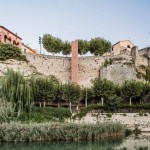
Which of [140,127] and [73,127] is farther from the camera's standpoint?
[140,127]

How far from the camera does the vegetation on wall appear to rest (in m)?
55.9

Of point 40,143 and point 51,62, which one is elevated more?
point 51,62

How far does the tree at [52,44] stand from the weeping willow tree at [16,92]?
21.4 metres

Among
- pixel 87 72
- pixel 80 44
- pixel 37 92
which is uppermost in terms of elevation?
pixel 80 44

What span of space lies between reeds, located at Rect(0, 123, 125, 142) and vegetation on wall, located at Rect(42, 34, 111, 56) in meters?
28.0

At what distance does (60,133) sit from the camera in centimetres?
2780

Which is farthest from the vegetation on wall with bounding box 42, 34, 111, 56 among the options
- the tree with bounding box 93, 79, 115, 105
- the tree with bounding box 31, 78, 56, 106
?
the tree with bounding box 31, 78, 56, 106

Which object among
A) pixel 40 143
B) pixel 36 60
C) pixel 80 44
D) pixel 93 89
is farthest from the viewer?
pixel 80 44

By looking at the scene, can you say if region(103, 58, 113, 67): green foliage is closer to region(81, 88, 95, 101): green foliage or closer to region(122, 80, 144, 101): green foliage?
region(81, 88, 95, 101): green foliage

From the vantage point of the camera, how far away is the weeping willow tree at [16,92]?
3306 cm

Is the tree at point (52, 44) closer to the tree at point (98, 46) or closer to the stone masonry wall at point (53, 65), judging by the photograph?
the stone masonry wall at point (53, 65)

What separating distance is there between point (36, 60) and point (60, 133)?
24611 mm

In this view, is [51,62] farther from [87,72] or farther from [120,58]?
[120,58]

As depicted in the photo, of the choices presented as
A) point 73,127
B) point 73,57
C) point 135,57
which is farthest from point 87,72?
point 73,127
